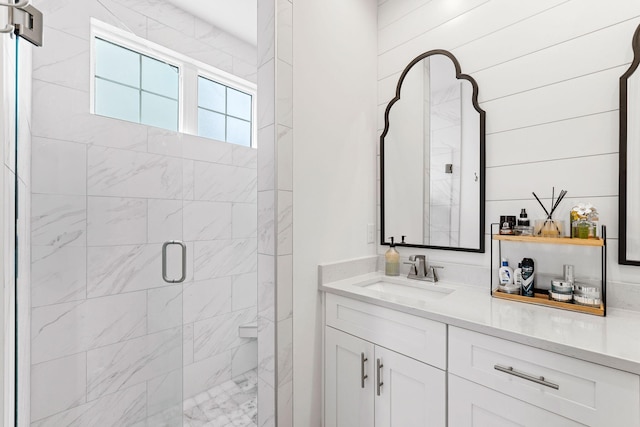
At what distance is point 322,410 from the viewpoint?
147cm

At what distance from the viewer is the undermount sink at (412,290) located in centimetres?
143

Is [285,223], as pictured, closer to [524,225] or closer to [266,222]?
[266,222]

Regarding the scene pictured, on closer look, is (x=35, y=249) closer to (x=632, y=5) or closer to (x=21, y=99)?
(x=21, y=99)

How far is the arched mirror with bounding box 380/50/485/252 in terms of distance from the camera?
4.79 ft

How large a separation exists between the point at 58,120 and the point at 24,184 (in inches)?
12.9

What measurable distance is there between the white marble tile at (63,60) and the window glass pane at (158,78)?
0.83ft

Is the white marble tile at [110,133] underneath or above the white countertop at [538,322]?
above

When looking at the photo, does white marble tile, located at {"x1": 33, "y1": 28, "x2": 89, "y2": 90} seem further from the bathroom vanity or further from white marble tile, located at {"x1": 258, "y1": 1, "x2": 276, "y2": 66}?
the bathroom vanity

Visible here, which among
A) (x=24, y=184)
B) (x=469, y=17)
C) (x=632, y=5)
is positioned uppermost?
(x=469, y=17)

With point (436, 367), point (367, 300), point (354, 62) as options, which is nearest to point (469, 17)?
point (354, 62)

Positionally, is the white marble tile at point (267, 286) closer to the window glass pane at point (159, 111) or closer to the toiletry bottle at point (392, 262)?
the toiletry bottle at point (392, 262)

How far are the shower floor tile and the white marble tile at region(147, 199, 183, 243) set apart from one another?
1.12m

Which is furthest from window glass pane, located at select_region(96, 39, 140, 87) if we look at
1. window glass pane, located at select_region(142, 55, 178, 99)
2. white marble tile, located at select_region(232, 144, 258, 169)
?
white marble tile, located at select_region(232, 144, 258, 169)

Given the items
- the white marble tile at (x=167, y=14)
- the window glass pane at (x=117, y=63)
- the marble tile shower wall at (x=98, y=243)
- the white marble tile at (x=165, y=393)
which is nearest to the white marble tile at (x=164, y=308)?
the marble tile shower wall at (x=98, y=243)
